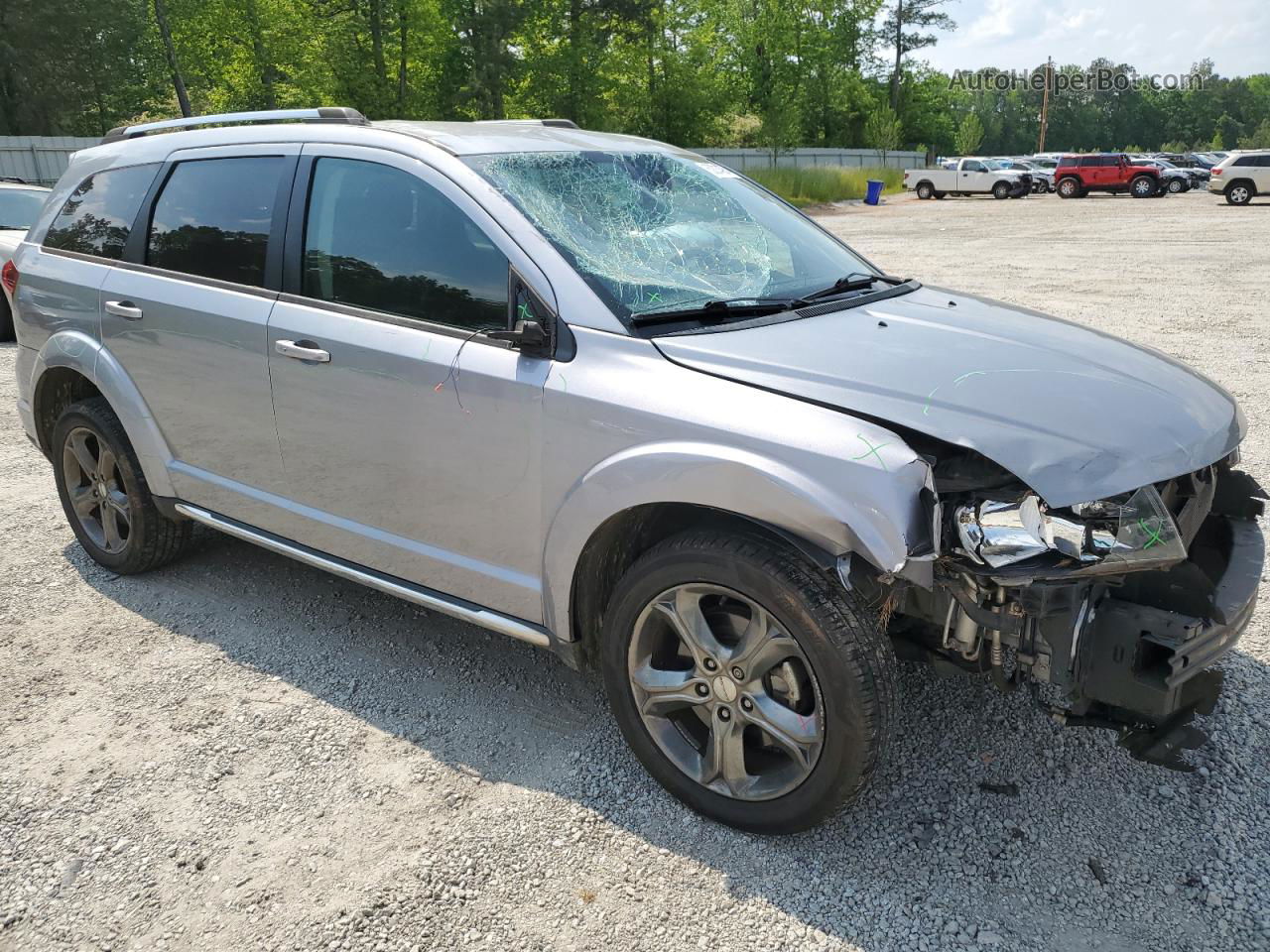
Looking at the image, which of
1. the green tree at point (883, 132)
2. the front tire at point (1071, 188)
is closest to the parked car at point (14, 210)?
the front tire at point (1071, 188)

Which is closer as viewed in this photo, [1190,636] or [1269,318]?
[1190,636]

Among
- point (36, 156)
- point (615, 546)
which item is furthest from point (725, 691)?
point (36, 156)

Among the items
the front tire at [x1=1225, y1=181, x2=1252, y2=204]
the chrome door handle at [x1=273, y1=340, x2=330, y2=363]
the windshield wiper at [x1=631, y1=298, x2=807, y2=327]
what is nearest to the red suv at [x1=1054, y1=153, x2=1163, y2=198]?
the front tire at [x1=1225, y1=181, x2=1252, y2=204]

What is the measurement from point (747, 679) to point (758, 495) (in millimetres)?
550

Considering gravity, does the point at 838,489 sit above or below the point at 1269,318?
above

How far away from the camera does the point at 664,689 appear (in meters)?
2.84

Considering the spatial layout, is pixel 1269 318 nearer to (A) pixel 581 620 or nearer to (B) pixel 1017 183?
(A) pixel 581 620

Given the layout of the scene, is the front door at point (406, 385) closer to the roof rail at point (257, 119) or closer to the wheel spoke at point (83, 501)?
the roof rail at point (257, 119)

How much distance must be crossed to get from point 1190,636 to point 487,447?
1.95 m

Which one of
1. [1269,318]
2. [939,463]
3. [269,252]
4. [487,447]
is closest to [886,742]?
[939,463]

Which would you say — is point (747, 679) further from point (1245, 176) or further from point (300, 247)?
point (1245, 176)

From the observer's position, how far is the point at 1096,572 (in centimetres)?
234

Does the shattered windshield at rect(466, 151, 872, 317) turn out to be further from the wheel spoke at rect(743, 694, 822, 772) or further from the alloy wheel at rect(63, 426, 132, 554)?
the alloy wheel at rect(63, 426, 132, 554)

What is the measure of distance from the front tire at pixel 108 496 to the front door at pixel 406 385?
116 centimetres
